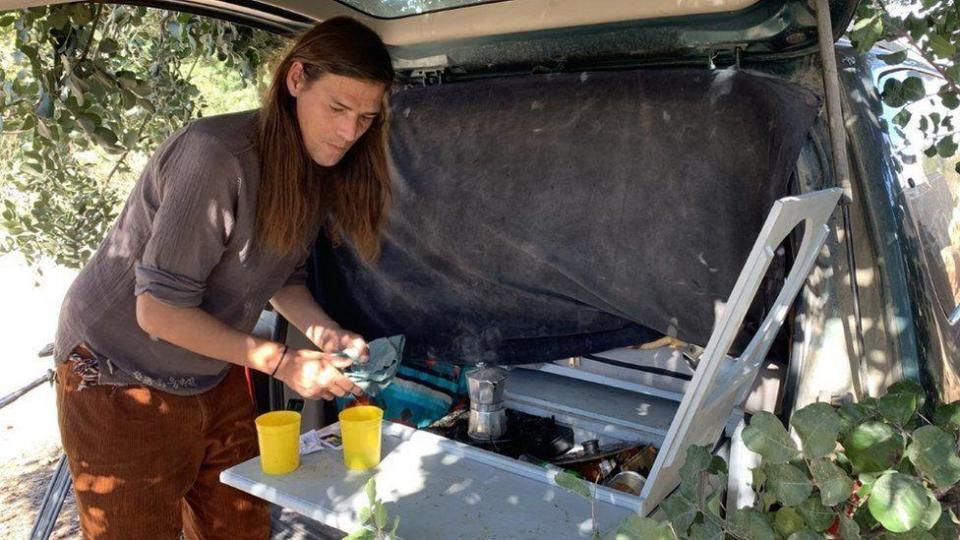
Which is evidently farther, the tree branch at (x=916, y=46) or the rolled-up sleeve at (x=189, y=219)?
the tree branch at (x=916, y=46)

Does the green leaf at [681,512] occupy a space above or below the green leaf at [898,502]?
below

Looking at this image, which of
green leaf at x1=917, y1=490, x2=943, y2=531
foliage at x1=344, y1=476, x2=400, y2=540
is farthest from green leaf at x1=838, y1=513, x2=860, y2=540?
foliage at x1=344, y1=476, x2=400, y2=540

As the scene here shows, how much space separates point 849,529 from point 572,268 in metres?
1.28

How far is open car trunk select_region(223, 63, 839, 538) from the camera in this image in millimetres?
1793

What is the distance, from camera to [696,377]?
5.11 ft

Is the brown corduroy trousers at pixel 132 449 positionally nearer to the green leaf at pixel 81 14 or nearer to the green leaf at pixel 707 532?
the green leaf at pixel 81 14

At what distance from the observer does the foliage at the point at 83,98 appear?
2648mm

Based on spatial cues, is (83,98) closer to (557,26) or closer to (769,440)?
(557,26)

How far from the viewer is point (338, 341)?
7.34ft

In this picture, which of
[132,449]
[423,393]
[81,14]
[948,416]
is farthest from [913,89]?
[81,14]

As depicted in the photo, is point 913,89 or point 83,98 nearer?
point 913,89

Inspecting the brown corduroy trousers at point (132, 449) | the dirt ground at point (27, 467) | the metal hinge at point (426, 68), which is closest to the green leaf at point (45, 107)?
the brown corduroy trousers at point (132, 449)

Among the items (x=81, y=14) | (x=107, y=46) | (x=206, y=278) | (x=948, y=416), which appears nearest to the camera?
(x=948, y=416)

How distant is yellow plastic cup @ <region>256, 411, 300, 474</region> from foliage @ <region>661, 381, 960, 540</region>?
102cm
